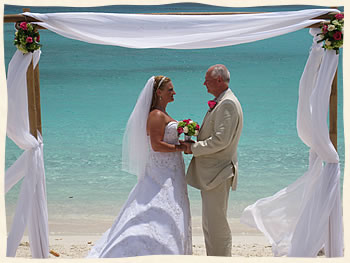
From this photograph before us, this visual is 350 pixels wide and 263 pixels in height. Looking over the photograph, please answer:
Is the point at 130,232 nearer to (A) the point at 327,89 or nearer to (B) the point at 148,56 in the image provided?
(A) the point at 327,89

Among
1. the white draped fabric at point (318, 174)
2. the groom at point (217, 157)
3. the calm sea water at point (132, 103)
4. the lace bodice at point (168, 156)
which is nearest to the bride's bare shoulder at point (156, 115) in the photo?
the lace bodice at point (168, 156)

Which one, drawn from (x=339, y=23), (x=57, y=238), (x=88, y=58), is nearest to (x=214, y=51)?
(x=88, y=58)

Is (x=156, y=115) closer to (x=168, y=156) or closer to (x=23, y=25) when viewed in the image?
(x=168, y=156)

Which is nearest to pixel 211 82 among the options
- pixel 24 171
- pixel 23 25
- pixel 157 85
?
Result: pixel 157 85

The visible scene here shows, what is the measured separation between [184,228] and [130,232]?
580mm

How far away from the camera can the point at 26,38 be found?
5367 mm

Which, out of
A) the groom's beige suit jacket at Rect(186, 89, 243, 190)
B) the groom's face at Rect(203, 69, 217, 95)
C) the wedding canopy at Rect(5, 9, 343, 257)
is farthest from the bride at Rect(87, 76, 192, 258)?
the wedding canopy at Rect(5, 9, 343, 257)

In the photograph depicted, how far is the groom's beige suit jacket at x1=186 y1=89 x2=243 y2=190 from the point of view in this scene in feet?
17.9

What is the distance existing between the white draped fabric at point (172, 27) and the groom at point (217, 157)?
435 millimetres

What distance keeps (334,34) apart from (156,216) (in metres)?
2.64

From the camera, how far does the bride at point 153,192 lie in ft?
17.2

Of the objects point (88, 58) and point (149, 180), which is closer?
point (149, 180)

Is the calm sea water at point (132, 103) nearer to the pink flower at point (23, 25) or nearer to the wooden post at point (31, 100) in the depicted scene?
the wooden post at point (31, 100)

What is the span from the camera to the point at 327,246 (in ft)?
17.9
